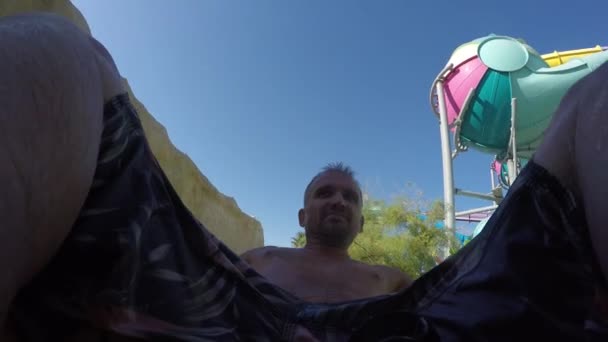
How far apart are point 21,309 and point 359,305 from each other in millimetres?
384

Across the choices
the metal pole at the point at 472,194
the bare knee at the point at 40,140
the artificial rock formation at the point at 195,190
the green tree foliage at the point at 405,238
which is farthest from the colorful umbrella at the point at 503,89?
the bare knee at the point at 40,140

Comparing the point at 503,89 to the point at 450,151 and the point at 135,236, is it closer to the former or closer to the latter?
the point at 450,151

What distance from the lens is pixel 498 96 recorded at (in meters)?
5.41

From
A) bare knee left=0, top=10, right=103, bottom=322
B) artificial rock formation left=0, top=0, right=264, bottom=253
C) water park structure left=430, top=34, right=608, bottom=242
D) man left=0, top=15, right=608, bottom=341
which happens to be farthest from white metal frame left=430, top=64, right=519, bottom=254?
bare knee left=0, top=10, right=103, bottom=322

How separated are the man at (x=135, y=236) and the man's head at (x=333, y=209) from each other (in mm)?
760

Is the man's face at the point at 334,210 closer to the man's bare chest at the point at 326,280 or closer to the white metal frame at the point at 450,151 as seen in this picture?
the man's bare chest at the point at 326,280

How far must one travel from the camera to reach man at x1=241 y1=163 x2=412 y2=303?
3.28 ft

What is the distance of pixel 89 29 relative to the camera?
4.64 feet

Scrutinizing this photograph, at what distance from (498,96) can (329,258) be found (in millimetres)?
5187

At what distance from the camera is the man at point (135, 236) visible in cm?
34

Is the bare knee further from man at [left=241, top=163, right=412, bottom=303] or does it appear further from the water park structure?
the water park structure

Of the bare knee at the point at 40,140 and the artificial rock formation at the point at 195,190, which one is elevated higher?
the bare knee at the point at 40,140

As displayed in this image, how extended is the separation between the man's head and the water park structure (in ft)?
15.0

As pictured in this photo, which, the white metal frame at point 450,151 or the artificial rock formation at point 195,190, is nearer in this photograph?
the artificial rock formation at point 195,190
